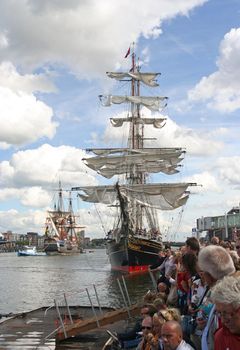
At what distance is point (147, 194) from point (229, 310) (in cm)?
5646

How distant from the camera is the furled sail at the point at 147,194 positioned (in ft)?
193

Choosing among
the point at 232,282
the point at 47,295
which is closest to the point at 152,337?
the point at 232,282

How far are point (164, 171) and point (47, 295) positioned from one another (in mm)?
29779

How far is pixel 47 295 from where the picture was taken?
116 feet

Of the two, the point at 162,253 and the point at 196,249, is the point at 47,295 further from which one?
the point at 196,249

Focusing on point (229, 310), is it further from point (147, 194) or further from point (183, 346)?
point (147, 194)

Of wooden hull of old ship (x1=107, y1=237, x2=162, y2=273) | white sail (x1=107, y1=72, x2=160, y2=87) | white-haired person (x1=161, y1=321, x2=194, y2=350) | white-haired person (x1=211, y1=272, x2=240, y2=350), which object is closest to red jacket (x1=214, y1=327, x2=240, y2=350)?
white-haired person (x1=211, y1=272, x2=240, y2=350)

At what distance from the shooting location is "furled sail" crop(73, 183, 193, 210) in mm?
58906

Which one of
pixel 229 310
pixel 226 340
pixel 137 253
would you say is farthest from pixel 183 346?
pixel 137 253

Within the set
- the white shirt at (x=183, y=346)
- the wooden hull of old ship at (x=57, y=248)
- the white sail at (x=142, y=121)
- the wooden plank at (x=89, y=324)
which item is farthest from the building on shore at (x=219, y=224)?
the white shirt at (x=183, y=346)

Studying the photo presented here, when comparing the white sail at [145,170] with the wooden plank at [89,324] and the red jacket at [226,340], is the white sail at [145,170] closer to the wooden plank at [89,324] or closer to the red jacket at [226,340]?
the wooden plank at [89,324]

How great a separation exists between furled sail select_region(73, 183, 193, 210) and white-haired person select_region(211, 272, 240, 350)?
5447 cm

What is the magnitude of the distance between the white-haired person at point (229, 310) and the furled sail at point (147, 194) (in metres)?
54.5

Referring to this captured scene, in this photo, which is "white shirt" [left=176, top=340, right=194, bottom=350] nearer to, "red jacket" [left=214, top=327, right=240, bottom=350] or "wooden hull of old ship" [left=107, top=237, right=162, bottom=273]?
"red jacket" [left=214, top=327, right=240, bottom=350]
